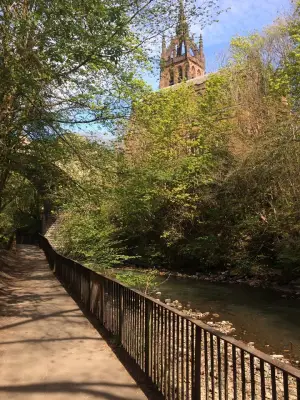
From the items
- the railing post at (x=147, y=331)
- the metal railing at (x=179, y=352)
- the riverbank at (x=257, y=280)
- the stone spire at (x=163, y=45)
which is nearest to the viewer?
the metal railing at (x=179, y=352)

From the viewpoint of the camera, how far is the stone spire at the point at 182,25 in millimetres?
9133

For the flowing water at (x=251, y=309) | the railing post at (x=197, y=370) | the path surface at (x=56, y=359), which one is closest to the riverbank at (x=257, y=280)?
the flowing water at (x=251, y=309)

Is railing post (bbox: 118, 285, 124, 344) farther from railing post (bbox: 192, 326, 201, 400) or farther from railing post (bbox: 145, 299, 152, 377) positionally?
railing post (bbox: 192, 326, 201, 400)

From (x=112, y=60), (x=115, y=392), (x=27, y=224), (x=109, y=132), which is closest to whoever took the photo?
(x=115, y=392)

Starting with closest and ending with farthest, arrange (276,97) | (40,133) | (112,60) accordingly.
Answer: (112,60) < (40,133) < (276,97)

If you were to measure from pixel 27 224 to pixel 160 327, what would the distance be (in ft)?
202

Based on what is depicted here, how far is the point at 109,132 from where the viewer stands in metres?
11.4

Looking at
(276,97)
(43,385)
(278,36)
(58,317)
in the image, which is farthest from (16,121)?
(278,36)

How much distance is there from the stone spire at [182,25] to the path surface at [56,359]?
681cm

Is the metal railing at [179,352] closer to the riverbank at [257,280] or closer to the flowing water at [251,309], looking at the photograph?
the flowing water at [251,309]

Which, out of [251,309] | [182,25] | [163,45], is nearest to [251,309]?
[251,309]

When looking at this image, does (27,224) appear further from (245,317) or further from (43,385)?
(43,385)

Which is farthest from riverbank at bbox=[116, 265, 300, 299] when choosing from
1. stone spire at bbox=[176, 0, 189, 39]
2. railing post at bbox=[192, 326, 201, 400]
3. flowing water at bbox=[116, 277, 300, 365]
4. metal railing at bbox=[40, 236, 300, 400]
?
railing post at bbox=[192, 326, 201, 400]

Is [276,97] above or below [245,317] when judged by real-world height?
above
